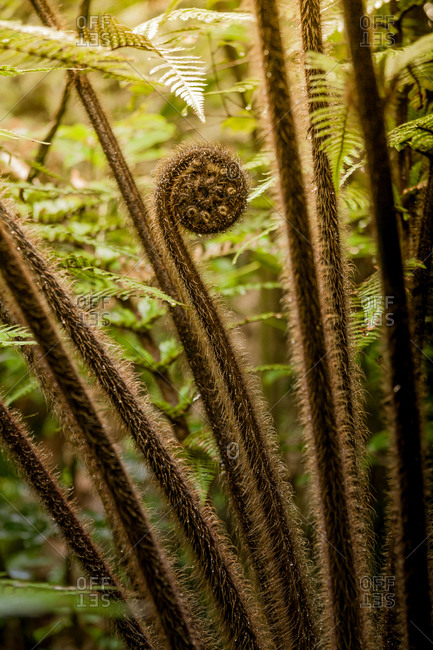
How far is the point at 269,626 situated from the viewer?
1041mm

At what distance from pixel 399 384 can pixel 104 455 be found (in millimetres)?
417

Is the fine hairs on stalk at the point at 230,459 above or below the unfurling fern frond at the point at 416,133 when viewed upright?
below

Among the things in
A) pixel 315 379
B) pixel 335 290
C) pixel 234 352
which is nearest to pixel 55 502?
pixel 234 352

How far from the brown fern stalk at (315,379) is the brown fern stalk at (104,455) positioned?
241 mm

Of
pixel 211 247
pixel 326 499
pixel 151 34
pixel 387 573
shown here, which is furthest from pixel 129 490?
pixel 211 247

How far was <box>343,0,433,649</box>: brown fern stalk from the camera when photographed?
2.09 ft

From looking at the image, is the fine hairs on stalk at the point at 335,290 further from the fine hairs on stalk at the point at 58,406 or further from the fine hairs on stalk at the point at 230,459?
the fine hairs on stalk at the point at 58,406

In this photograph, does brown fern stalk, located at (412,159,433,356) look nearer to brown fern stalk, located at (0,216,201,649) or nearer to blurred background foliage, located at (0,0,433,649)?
blurred background foliage, located at (0,0,433,649)

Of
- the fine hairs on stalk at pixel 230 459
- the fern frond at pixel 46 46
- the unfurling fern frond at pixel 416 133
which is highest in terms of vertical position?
the fern frond at pixel 46 46

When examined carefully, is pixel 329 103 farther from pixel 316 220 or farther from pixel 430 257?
pixel 430 257

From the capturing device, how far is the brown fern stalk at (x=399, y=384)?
0.64 meters

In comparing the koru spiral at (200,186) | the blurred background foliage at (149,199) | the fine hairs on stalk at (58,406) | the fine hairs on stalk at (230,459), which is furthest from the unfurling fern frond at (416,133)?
the fine hairs on stalk at (58,406)

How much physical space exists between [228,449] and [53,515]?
0.36 m

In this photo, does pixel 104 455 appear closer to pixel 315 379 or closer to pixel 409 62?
pixel 315 379
